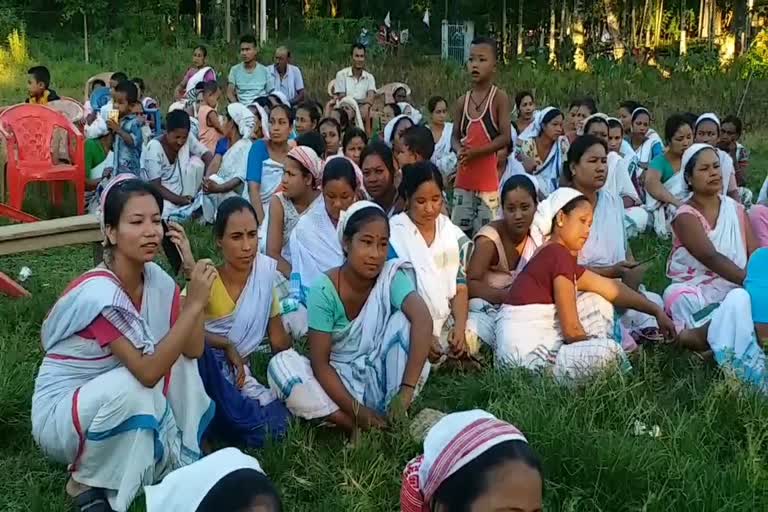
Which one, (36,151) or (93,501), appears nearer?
(93,501)

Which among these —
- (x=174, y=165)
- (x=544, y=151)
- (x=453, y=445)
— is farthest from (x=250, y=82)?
(x=453, y=445)

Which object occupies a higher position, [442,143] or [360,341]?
[442,143]

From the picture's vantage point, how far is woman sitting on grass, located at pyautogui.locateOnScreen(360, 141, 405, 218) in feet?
17.4

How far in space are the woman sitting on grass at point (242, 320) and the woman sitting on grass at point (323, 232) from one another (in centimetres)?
79

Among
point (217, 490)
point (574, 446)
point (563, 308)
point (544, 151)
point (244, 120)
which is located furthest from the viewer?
point (244, 120)

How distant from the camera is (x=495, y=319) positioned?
4.62m

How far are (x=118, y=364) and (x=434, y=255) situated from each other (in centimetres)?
192

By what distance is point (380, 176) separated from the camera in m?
5.32

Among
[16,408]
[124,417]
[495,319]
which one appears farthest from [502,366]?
[16,408]

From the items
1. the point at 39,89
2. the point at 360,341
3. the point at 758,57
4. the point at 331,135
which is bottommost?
the point at 360,341

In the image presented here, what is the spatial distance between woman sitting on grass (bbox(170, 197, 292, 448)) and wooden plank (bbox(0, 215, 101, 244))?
185 centimetres

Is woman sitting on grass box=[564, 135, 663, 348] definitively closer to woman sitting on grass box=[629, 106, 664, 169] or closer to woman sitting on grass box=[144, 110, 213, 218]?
woman sitting on grass box=[629, 106, 664, 169]

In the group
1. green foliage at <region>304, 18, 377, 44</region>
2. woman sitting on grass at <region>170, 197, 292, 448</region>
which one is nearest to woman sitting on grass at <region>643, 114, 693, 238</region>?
woman sitting on grass at <region>170, 197, 292, 448</region>

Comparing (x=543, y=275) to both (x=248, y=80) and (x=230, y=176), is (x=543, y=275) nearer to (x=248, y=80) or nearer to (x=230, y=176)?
(x=230, y=176)
